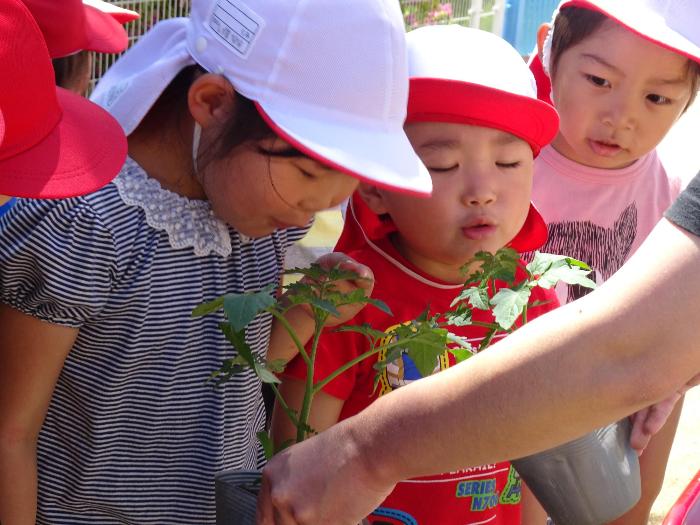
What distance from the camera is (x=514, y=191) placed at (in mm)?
2127

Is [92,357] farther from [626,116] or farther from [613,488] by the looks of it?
[626,116]

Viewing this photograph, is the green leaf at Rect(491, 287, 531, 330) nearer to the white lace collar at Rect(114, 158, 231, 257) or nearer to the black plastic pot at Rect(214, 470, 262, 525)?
the black plastic pot at Rect(214, 470, 262, 525)

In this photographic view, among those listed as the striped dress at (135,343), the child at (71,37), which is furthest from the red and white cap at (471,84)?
the child at (71,37)

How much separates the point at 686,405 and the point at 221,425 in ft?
11.3

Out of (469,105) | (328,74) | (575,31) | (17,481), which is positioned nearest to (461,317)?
(328,74)

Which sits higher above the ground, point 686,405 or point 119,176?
point 119,176

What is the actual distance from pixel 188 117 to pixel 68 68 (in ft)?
3.46

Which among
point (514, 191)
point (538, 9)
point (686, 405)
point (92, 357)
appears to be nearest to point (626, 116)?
point (514, 191)

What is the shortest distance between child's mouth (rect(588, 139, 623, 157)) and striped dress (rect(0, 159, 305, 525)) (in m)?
1.00

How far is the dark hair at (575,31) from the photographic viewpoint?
2686 mm

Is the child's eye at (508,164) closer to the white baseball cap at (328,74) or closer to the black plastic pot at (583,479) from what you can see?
the white baseball cap at (328,74)

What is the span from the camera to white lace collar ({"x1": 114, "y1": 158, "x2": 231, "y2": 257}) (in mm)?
1845

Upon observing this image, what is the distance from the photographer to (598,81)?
2684mm

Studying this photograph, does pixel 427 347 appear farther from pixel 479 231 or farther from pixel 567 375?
→ pixel 479 231
